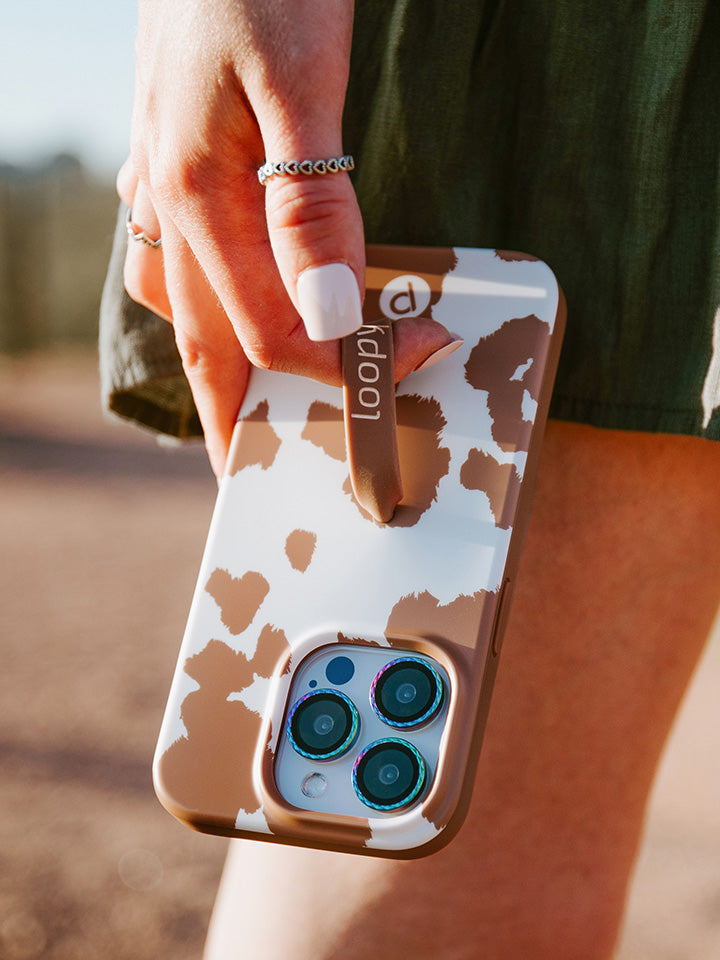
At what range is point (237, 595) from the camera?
526 mm

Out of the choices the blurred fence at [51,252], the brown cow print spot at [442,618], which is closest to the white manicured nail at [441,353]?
the brown cow print spot at [442,618]

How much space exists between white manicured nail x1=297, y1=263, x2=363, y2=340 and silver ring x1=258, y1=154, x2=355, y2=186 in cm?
4

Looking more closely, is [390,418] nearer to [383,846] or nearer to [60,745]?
[383,846]

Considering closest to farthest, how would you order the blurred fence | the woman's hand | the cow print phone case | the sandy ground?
the woman's hand → the cow print phone case → the sandy ground → the blurred fence

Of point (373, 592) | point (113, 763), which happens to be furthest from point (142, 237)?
point (113, 763)

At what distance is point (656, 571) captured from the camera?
512 mm

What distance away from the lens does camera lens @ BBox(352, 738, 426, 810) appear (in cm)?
46

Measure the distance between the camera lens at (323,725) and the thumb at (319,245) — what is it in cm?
22

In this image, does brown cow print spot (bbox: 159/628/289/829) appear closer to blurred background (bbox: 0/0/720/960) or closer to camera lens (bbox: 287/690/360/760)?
camera lens (bbox: 287/690/360/760)

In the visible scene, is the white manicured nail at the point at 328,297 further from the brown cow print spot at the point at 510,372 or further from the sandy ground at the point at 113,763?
the sandy ground at the point at 113,763

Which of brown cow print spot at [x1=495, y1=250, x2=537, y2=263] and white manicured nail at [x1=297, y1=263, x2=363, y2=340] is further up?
brown cow print spot at [x1=495, y1=250, x2=537, y2=263]

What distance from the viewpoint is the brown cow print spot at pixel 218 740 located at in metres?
0.49

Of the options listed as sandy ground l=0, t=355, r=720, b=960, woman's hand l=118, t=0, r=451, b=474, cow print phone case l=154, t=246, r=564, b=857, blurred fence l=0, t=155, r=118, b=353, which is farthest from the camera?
blurred fence l=0, t=155, r=118, b=353

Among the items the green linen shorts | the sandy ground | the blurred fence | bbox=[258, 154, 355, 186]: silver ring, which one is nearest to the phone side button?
the green linen shorts
